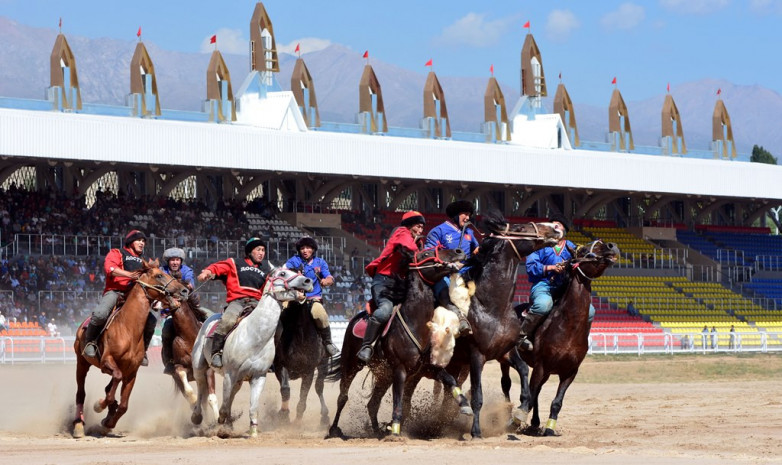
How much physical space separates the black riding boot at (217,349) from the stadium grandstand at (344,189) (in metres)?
15.8

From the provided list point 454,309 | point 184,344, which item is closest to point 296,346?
point 184,344

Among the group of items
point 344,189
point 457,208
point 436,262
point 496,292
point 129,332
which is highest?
point 344,189

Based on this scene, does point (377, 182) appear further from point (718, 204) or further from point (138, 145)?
point (718, 204)

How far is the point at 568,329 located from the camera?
48.1 feet

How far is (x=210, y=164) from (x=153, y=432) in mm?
24246

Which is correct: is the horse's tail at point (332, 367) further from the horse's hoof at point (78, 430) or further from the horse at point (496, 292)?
the horse's hoof at point (78, 430)

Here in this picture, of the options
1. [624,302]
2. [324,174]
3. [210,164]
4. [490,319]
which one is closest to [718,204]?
[624,302]

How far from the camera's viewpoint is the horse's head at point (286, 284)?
13.4 metres

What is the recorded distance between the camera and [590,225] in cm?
5125

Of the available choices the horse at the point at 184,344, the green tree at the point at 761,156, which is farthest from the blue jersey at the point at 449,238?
the green tree at the point at 761,156

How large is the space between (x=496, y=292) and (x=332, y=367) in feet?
8.23

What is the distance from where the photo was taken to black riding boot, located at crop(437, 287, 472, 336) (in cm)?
1350

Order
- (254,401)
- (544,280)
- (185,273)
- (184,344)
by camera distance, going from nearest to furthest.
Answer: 1. (254,401)
2. (544,280)
3. (184,344)
4. (185,273)

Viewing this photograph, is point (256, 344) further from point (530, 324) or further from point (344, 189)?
point (344, 189)
